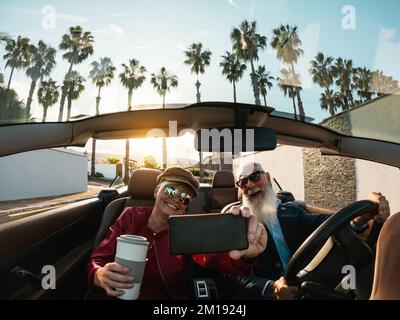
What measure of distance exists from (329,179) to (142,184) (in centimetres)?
Result: 1556

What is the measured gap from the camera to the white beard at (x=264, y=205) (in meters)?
3.14

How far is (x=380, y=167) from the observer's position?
12.8 meters

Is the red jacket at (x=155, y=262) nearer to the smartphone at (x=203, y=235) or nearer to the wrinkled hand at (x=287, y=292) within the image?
the wrinkled hand at (x=287, y=292)

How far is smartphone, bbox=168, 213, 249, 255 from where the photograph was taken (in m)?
1.08

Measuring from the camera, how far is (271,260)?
9.46 feet

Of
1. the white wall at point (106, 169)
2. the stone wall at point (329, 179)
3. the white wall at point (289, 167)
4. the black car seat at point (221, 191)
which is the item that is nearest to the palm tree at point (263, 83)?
the black car seat at point (221, 191)

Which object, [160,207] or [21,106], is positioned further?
[160,207]

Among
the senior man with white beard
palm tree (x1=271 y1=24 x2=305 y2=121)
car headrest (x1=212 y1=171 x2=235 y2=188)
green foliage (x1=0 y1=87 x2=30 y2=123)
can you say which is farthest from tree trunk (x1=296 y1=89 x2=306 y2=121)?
car headrest (x1=212 y1=171 x2=235 y2=188)

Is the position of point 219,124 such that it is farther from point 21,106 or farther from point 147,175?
point 147,175

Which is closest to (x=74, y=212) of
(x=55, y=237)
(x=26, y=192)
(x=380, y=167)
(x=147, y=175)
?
(x=55, y=237)

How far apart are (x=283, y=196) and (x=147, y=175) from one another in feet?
8.87

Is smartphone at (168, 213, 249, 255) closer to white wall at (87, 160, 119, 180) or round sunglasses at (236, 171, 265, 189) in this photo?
round sunglasses at (236, 171, 265, 189)

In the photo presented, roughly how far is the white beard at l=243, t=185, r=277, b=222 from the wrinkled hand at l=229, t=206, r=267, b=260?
1453 millimetres
